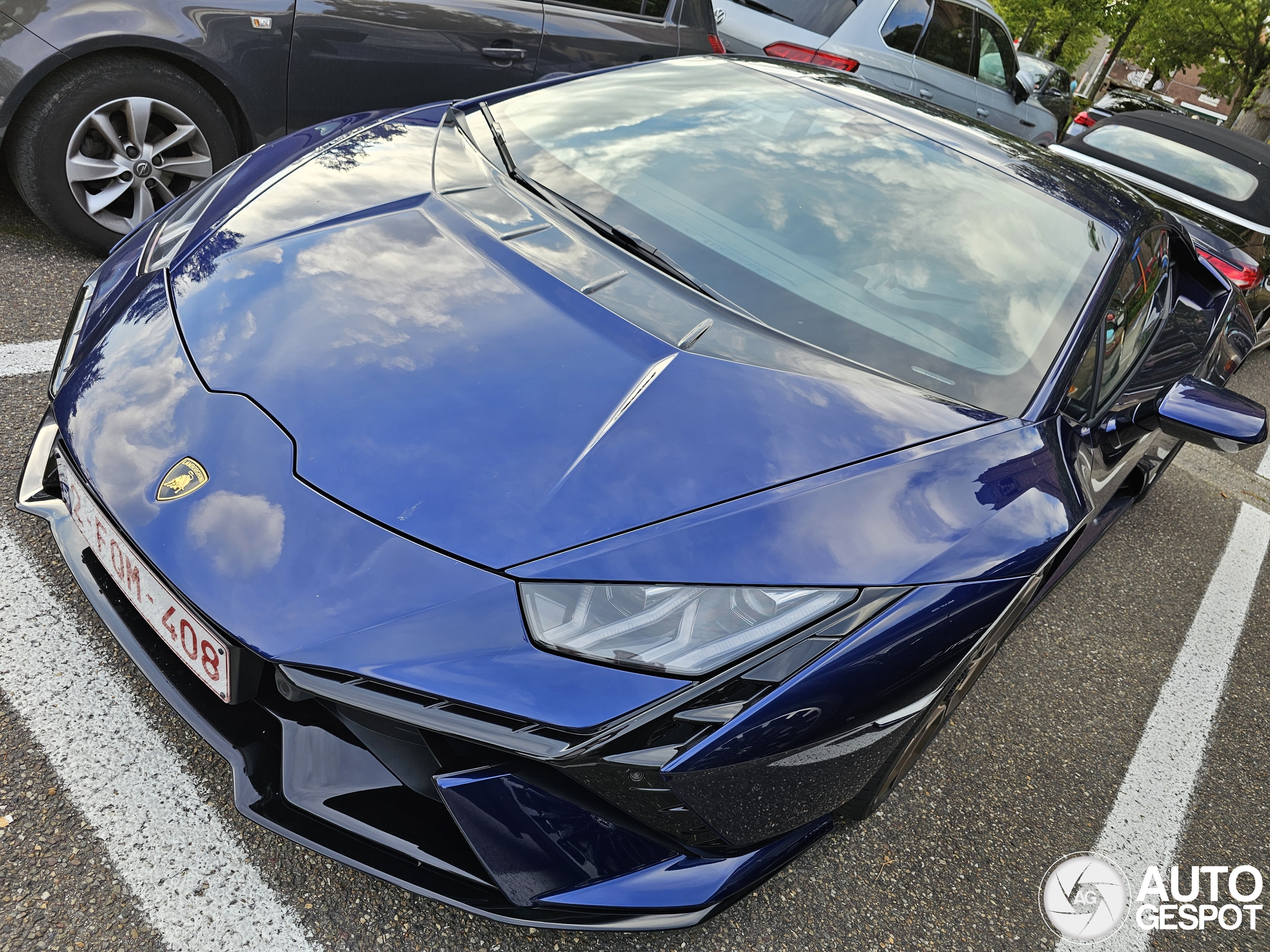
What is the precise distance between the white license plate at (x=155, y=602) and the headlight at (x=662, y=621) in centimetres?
45

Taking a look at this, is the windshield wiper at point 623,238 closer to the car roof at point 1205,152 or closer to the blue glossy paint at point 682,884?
the blue glossy paint at point 682,884

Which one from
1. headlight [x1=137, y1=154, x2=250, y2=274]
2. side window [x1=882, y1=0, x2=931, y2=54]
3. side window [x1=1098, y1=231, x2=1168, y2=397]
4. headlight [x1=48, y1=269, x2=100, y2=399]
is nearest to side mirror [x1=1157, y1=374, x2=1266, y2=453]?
side window [x1=1098, y1=231, x2=1168, y2=397]

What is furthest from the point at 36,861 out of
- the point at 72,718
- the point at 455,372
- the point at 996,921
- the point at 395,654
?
the point at 996,921

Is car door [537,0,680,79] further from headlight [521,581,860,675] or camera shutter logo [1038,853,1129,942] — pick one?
camera shutter logo [1038,853,1129,942]

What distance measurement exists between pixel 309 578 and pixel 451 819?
0.40 meters

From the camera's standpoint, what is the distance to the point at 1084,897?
6.57 feet

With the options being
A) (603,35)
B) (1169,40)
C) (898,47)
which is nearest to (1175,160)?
(898,47)

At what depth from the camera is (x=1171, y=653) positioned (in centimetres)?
300

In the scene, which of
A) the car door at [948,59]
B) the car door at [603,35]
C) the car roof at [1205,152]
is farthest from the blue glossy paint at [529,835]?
the car door at [948,59]

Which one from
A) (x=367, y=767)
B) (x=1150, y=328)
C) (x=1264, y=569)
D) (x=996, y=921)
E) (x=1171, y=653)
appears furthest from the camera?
(x=1264, y=569)

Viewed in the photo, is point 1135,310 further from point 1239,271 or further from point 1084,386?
point 1239,271

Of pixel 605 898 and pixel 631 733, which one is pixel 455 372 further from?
pixel 605 898

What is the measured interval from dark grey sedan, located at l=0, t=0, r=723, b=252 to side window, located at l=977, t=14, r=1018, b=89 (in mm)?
4664

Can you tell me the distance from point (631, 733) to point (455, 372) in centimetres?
70
